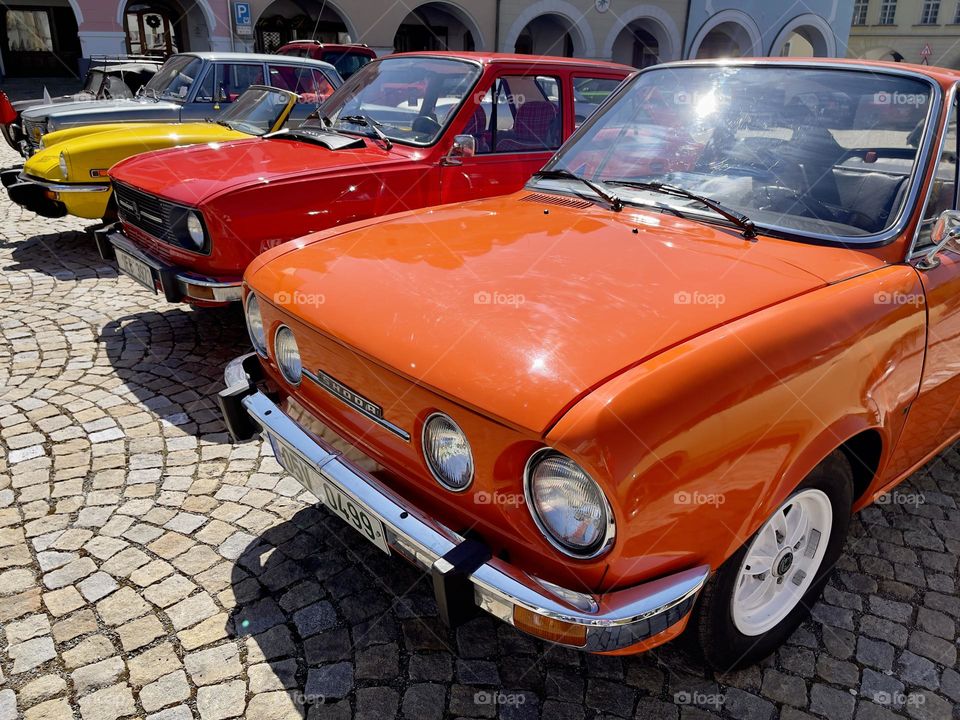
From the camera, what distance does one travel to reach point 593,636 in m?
1.74

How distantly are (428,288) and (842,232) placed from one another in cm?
147

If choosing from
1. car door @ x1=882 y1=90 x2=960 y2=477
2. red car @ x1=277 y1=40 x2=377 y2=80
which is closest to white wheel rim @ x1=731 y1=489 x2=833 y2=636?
car door @ x1=882 y1=90 x2=960 y2=477

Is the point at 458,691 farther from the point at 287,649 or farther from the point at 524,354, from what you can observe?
the point at 524,354

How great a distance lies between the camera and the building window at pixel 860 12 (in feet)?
141

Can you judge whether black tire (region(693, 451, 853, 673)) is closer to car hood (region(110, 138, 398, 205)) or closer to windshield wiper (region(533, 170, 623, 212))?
windshield wiper (region(533, 170, 623, 212))

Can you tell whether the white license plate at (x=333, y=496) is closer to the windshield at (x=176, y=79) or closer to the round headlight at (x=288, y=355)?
the round headlight at (x=288, y=355)

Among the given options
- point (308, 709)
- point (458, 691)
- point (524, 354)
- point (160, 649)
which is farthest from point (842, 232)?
point (160, 649)

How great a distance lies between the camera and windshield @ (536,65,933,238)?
2551 mm

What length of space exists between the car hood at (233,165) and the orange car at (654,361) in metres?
1.56

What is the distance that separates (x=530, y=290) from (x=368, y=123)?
3356 millimetres

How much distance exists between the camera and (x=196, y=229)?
4141 mm

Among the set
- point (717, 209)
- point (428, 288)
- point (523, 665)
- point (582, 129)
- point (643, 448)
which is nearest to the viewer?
point (643, 448)

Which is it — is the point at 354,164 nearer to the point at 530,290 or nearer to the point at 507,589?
the point at 530,290

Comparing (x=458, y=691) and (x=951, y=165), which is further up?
(x=951, y=165)
